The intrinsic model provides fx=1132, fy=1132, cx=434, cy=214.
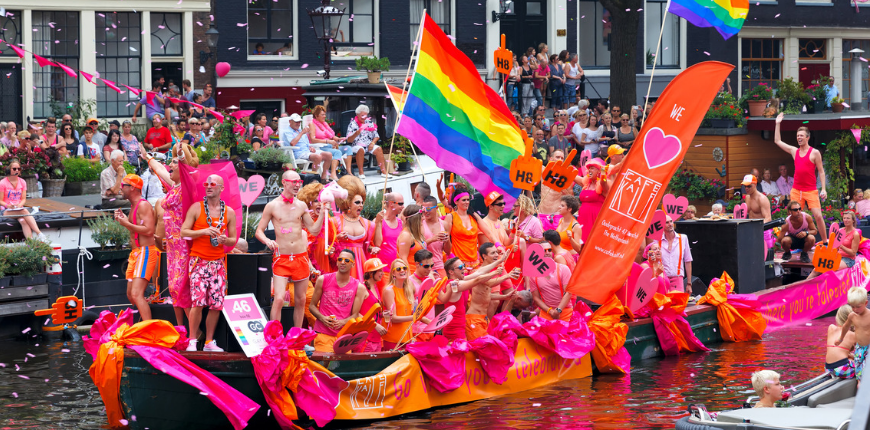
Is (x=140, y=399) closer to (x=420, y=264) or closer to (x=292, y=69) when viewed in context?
(x=420, y=264)

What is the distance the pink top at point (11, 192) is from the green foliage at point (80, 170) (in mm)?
2779

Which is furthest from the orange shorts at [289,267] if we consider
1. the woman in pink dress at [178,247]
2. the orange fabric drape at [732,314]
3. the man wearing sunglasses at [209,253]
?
the orange fabric drape at [732,314]

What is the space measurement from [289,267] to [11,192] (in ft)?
20.7

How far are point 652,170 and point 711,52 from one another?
2200 centimetres

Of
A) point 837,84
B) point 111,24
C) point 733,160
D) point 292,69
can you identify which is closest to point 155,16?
point 111,24

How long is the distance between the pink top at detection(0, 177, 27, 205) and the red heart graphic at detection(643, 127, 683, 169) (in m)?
8.59

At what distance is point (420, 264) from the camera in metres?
10.9

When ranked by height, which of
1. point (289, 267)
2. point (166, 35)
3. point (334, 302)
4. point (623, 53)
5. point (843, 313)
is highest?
point (166, 35)

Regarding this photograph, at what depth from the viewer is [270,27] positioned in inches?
1067

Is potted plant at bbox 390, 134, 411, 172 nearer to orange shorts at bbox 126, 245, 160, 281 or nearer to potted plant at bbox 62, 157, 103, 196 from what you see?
potted plant at bbox 62, 157, 103, 196

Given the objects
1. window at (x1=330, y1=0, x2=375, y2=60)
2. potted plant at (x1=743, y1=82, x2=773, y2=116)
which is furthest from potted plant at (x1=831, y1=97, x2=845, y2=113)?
window at (x1=330, y1=0, x2=375, y2=60)

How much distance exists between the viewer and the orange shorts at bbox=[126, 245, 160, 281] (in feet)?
37.5

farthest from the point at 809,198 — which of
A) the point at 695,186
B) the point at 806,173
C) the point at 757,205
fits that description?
the point at 695,186

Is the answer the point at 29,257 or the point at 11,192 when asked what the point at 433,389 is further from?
the point at 11,192
